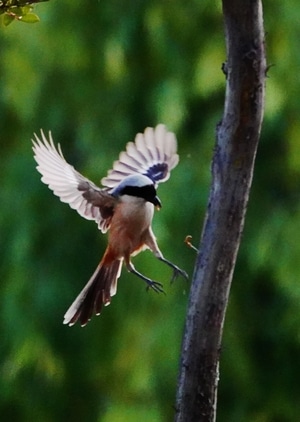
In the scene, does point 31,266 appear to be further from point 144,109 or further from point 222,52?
point 222,52

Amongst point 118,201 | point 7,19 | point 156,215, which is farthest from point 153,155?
point 156,215

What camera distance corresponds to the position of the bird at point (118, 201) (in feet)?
9.45

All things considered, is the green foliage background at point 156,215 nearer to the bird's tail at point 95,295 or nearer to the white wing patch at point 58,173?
the bird's tail at point 95,295

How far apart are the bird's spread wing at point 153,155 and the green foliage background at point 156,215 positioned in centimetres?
115

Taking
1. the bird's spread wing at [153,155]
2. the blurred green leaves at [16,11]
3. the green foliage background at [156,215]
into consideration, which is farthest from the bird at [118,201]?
the green foliage background at [156,215]

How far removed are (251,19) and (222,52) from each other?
266 cm

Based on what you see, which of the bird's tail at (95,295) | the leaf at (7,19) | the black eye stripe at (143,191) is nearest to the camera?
the leaf at (7,19)

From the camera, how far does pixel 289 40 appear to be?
4.46 m

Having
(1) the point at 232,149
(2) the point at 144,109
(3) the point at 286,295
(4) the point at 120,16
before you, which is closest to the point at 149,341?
(3) the point at 286,295

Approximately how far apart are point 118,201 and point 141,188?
9cm

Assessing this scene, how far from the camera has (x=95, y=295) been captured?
10.1 ft

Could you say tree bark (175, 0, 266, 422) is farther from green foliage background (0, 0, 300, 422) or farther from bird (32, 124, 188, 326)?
green foliage background (0, 0, 300, 422)

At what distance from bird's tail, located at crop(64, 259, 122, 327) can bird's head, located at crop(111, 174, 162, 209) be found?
22 centimetres

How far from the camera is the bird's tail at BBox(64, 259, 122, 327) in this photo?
3.06 metres
